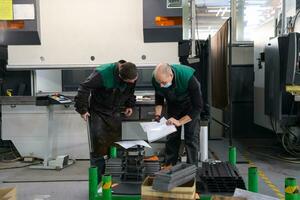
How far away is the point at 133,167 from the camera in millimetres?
2004

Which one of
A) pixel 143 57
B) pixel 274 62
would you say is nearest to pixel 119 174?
pixel 143 57

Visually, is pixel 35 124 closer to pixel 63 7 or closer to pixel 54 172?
pixel 54 172

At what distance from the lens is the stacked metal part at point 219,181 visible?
5.96 ft

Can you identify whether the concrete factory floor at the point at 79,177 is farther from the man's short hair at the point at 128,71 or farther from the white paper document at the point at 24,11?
the white paper document at the point at 24,11

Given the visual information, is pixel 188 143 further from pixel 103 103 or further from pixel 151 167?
pixel 151 167

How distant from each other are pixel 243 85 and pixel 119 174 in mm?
3544

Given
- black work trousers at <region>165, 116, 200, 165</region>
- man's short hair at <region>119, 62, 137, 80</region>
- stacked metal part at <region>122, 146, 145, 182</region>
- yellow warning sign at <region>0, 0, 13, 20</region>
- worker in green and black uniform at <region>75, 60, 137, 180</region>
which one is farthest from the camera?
yellow warning sign at <region>0, 0, 13, 20</region>

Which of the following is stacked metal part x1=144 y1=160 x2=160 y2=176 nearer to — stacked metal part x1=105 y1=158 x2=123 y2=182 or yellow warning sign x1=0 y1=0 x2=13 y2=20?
stacked metal part x1=105 y1=158 x2=123 y2=182

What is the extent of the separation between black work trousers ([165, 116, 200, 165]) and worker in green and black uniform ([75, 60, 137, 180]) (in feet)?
1.51

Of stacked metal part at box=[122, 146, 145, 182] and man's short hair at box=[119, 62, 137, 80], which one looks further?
man's short hair at box=[119, 62, 137, 80]

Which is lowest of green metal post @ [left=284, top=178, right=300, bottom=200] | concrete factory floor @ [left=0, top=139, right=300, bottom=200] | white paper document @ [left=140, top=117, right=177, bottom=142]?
concrete factory floor @ [left=0, top=139, right=300, bottom=200]

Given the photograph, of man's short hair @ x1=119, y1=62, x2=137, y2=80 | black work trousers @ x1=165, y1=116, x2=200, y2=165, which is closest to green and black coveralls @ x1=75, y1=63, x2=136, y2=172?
man's short hair @ x1=119, y1=62, x2=137, y2=80

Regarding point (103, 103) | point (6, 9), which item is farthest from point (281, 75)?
point (6, 9)

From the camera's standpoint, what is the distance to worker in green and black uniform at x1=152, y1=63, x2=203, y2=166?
2578 mm
